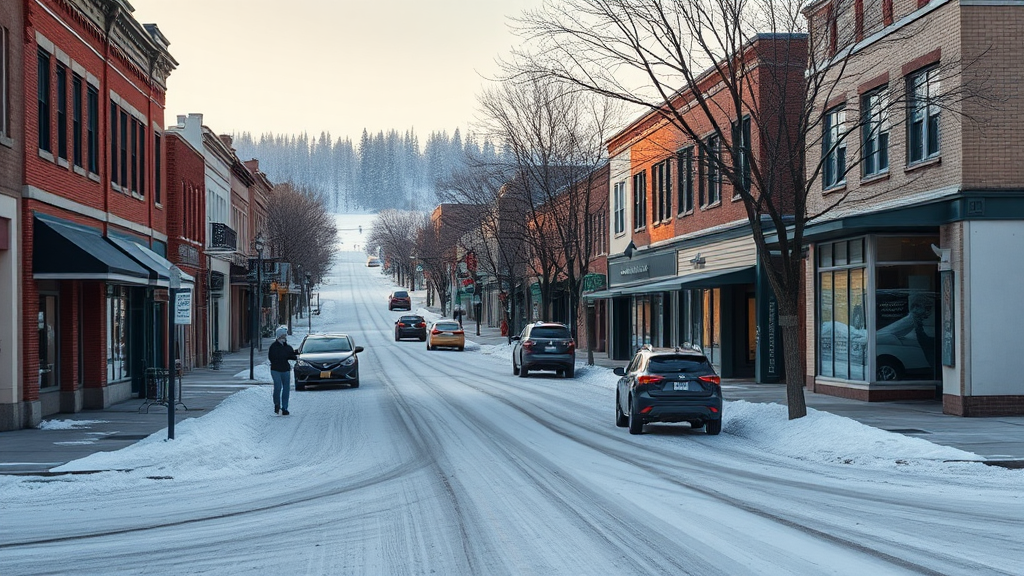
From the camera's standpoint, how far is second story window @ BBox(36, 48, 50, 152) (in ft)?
68.8

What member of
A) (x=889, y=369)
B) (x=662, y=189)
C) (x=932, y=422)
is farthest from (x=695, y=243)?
(x=932, y=422)

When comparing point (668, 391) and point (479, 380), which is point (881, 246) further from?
point (479, 380)

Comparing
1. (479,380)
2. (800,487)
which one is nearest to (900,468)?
Answer: (800,487)

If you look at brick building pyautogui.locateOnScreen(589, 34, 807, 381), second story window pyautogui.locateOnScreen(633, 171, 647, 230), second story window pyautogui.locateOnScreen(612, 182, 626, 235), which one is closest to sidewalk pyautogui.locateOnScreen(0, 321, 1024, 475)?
brick building pyautogui.locateOnScreen(589, 34, 807, 381)

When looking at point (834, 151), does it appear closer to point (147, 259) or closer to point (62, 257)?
point (147, 259)

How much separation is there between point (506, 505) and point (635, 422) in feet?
25.5

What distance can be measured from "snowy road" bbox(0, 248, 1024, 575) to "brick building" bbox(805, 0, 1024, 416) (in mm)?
4153

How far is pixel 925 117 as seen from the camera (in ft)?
71.6

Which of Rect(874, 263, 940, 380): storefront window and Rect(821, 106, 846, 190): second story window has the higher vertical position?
Rect(821, 106, 846, 190): second story window

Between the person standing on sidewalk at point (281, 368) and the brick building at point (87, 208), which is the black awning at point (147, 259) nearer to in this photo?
the brick building at point (87, 208)

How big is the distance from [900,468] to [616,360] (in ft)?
99.0

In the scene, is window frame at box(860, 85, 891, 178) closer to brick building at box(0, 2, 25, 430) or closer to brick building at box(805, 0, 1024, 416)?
brick building at box(805, 0, 1024, 416)

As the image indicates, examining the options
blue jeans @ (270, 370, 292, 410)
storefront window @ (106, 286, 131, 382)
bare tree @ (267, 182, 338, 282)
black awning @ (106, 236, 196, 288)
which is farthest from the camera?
bare tree @ (267, 182, 338, 282)

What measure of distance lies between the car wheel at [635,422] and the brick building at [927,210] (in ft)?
18.4
